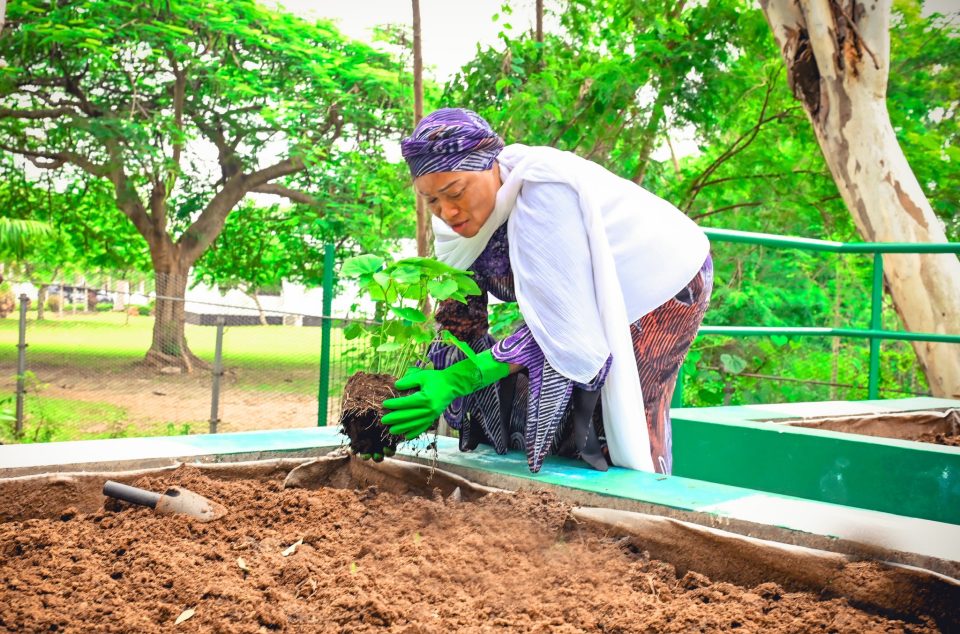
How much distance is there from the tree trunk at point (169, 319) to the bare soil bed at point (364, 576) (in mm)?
9331

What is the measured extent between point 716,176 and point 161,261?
874cm

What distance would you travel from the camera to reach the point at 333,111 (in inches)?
534

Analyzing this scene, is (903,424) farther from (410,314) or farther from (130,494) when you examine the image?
(130,494)

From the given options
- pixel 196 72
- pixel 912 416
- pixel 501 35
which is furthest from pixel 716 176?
pixel 196 72

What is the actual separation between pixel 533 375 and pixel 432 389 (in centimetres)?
25

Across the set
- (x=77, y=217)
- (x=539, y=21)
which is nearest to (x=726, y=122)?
(x=539, y=21)

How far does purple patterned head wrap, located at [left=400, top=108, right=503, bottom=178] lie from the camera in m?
1.84

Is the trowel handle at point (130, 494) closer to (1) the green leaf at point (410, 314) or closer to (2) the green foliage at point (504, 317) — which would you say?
(1) the green leaf at point (410, 314)

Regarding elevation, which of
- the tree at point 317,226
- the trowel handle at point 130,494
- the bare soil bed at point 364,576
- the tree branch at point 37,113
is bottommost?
the bare soil bed at point 364,576

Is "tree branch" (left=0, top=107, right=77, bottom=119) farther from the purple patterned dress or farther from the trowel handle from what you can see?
the trowel handle

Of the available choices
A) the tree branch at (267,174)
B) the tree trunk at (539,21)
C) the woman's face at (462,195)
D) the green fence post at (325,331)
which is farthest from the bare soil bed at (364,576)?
the tree branch at (267,174)

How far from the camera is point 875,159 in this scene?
5.23 meters

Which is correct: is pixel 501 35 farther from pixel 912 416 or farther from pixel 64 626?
pixel 64 626

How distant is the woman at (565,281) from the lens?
1.84m
